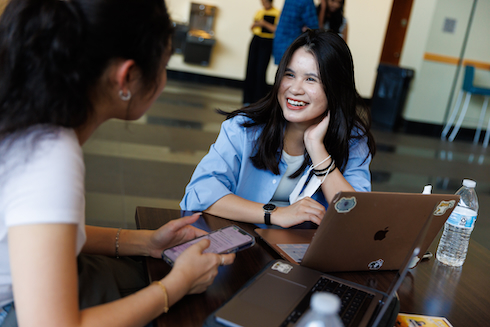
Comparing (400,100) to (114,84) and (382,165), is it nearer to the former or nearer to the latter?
(382,165)

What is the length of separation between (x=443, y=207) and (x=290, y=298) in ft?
1.52

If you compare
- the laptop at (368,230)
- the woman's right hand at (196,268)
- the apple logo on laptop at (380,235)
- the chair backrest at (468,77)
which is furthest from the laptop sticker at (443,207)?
the chair backrest at (468,77)

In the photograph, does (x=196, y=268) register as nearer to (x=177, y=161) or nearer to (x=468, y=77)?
(x=177, y=161)

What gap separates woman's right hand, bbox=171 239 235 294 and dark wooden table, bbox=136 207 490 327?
0.09ft

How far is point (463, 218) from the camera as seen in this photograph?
1175mm

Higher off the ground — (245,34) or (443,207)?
(245,34)

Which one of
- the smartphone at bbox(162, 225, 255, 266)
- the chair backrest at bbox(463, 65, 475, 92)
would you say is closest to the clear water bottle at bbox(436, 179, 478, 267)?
the smartphone at bbox(162, 225, 255, 266)

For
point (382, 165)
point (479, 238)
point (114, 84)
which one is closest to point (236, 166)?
point (114, 84)

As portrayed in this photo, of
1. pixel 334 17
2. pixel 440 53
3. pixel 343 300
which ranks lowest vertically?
pixel 343 300

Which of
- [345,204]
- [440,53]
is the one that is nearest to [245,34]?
[440,53]

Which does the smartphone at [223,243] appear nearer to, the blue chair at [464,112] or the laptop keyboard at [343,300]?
the laptop keyboard at [343,300]

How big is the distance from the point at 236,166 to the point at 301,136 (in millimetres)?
303

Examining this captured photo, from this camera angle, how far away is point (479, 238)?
115 inches

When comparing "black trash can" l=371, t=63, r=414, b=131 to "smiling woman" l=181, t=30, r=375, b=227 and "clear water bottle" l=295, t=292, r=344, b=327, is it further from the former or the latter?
"clear water bottle" l=295, t=292, r=344, b=327
